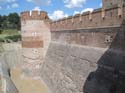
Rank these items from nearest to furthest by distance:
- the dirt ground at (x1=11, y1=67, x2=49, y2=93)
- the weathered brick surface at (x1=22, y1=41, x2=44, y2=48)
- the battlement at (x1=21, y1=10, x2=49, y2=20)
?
the dirt ground at (x1=11, y1=67, x2=49, y2=93)
the weathered brick surface at (x1=22, y1=41, x2=44, y2=48)
the battlement at (x1=21, y1=10, x2=49, y2=20)

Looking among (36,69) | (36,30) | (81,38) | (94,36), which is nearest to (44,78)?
(36,69)

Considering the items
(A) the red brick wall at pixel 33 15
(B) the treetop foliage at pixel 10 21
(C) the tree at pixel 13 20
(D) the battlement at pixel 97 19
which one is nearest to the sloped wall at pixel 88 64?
(D) the battlement at pixel 97 19

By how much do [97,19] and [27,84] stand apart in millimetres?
8142

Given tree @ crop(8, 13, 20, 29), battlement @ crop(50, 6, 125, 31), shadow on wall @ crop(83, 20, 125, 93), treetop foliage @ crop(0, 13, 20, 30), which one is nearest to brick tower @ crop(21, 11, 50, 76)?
battlement @ crop(50, 6, 125, 31)

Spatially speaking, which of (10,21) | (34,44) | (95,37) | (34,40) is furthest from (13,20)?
(95,37)

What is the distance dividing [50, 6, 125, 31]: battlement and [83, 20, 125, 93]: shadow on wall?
51 cm

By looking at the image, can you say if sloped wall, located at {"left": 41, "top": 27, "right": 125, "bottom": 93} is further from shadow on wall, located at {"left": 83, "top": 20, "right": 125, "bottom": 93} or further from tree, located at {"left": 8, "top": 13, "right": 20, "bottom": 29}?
tree, located at {"left": 8, "top": 13, "right": 20, "bottom": 29}

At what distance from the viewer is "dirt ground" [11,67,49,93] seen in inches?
539

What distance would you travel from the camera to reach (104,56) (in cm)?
823

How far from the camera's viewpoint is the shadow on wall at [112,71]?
6.81 m

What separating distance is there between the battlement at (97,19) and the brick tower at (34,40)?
314 cm

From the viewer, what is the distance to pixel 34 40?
54.6ft

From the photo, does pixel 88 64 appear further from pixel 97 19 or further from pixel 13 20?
pixel 13 20

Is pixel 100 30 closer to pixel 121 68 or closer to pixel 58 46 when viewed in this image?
pixel 121 68
